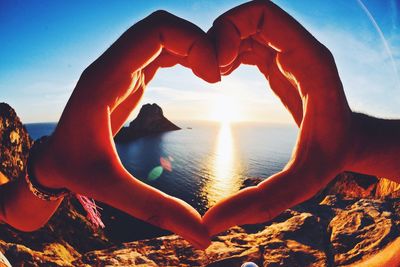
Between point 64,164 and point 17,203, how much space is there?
0.58 metres

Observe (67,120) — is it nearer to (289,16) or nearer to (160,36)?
(160,36)

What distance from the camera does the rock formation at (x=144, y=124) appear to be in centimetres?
9596

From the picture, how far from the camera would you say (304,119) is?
1203 mm

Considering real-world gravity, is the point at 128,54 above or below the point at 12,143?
above

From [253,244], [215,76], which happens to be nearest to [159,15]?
[215,76]

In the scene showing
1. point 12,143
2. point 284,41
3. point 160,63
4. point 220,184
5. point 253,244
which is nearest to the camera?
point 284,41

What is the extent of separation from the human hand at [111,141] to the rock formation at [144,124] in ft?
310

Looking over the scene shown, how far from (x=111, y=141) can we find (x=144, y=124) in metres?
108

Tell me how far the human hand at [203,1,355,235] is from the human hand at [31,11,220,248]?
17cm

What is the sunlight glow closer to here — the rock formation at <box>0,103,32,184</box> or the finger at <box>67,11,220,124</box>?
the rock formation at <box>0,103,32,184</box>

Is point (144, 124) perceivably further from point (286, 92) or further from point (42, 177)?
→ point (42, 177)

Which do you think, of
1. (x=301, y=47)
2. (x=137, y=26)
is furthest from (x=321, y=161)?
(x=137, y=26)

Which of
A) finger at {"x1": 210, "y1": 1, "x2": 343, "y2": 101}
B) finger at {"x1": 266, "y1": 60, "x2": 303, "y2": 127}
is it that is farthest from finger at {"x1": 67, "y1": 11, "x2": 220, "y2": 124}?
finger at {"x1": 266, "y1": 60, "x2": 303, "y2": 127}

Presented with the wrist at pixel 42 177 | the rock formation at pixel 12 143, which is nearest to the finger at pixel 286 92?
the wrist at pixel 42 177
